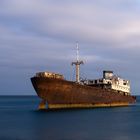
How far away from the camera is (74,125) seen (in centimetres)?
5059

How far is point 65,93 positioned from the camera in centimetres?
6950

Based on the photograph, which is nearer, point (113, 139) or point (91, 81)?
point (113, 139)

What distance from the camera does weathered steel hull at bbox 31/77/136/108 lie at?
224 ft

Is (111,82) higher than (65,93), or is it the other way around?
(111,82)

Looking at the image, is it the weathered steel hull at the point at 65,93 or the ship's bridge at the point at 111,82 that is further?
the ship's bridge at the point at 111,82

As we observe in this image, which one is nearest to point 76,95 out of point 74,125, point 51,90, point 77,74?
point 51,90

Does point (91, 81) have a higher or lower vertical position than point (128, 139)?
higher

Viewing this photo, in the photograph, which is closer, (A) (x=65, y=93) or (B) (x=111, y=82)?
(A) (x=65, y=93)

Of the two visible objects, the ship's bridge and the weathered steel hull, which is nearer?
the weathered steel hull

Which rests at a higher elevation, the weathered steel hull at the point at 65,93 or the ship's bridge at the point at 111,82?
the ship's bridge at the point at 111,82

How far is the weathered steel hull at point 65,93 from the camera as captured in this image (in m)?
68.3

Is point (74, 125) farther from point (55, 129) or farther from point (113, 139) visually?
point (113, 139)

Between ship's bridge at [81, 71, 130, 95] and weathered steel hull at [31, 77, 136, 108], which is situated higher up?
ship's bridge at [81, 71, 130, 95]

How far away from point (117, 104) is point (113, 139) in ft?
160
